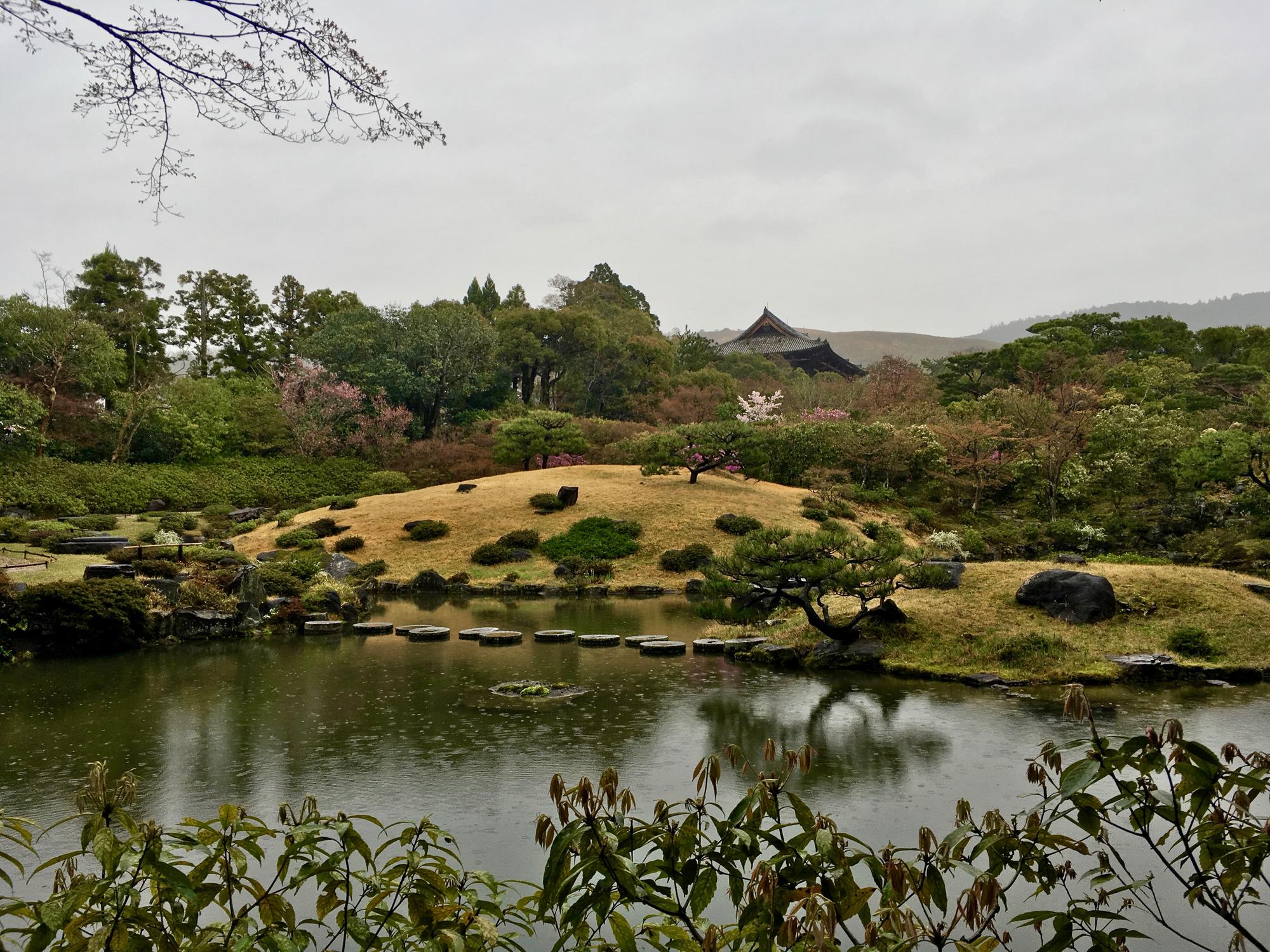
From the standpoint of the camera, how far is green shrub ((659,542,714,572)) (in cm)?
2130

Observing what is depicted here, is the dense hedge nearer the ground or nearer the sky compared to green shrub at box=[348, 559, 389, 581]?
nearer the sky

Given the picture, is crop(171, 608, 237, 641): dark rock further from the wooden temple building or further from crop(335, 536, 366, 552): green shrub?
the wooden temple building

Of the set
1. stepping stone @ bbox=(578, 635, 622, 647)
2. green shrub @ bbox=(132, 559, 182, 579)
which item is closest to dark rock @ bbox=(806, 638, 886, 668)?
stepping stone @ bbox=(578, 635, 622, 647)

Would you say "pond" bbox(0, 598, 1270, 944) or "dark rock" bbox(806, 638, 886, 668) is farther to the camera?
"dark rock" bbox(806, 638, 886, 668)

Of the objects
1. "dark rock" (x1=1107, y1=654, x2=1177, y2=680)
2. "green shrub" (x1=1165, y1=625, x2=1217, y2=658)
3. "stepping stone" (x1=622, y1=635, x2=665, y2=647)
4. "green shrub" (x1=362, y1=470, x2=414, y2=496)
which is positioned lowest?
"stepping stone" (x1=622, y1=635, x2=665, y2=647)

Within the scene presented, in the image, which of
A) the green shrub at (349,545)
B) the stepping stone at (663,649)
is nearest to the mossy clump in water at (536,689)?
the stepping stone at (663,649)

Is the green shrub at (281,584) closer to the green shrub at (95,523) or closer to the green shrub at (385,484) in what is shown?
the green shrub at (95,523)

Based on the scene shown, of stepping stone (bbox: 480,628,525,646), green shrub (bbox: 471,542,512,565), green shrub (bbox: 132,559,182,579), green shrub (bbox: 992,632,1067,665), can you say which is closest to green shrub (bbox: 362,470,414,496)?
green shrub (bbox: 471,542,512,565)

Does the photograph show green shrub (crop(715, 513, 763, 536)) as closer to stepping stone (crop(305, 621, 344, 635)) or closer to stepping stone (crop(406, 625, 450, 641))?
stepping stone (crop(406, 625, 450, 641))

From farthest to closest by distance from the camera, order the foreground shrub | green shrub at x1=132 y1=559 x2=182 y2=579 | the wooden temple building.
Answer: the wooden temple building, the foreground shrub, green shrub at x1=132 y1=559 x2=182 y2=579

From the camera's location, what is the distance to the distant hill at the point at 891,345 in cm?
13530

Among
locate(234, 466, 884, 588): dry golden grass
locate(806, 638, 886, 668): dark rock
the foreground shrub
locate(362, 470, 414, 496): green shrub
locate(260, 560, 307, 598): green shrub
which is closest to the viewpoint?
locate(806, 638, 886, 668): dark rock

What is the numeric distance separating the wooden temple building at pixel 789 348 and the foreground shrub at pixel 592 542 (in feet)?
103

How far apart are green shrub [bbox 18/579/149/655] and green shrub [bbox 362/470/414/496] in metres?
16.8
